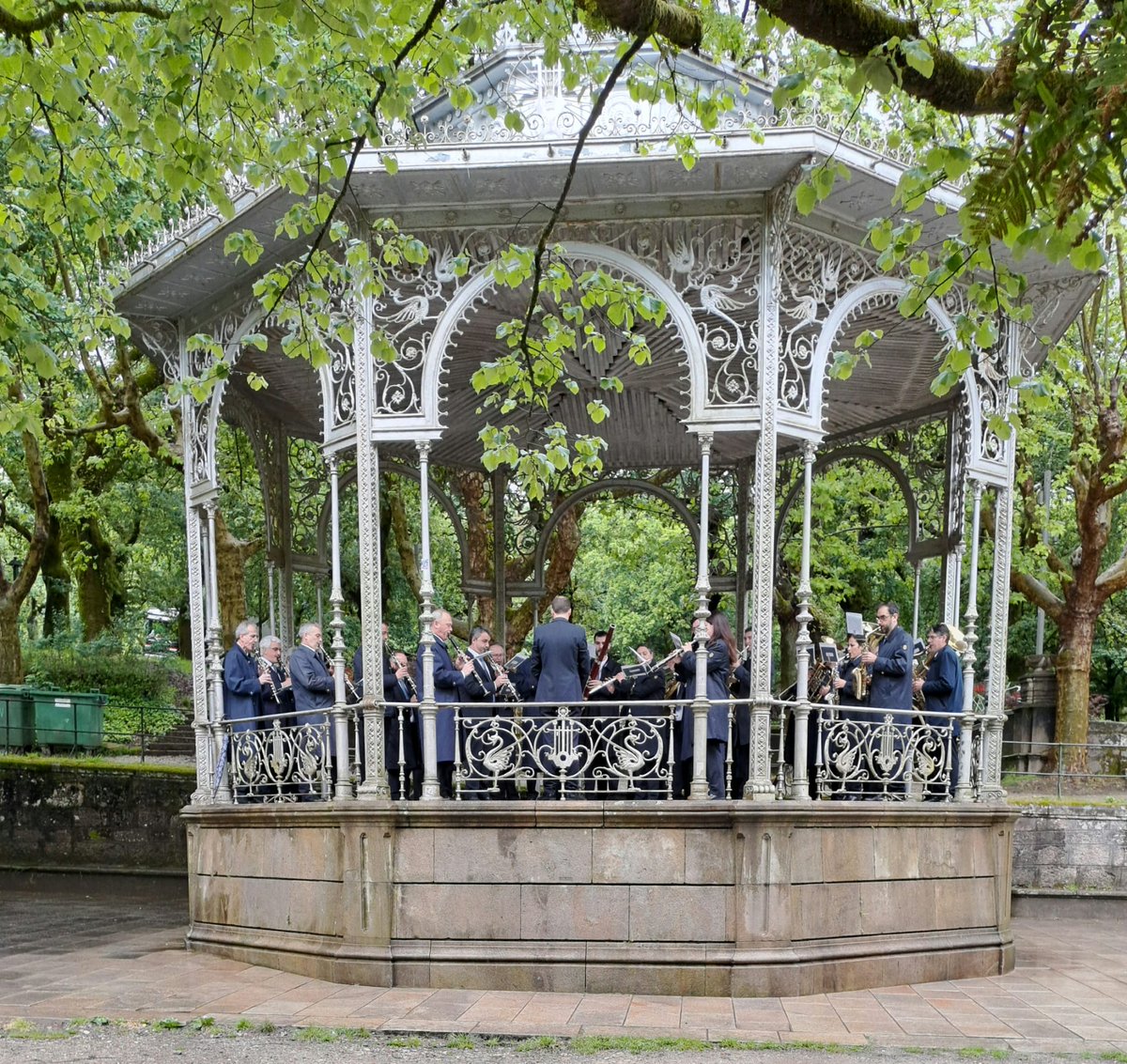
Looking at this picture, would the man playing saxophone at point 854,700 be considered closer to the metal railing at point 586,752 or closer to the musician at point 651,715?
the metal railing at point 586,752

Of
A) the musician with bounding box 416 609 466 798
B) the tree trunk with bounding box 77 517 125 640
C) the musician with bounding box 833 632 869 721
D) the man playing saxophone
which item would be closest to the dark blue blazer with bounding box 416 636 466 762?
the musician with bounding box 416 609 466 798

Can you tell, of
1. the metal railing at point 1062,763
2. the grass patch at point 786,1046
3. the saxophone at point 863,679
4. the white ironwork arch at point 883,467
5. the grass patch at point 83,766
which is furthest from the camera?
the metal railing at point 1062,763

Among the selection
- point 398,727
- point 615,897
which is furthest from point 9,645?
point 615,897

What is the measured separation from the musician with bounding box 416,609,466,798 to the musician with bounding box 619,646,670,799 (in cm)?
148

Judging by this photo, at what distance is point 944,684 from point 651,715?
2768mm

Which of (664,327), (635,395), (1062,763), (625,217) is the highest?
(625,217)

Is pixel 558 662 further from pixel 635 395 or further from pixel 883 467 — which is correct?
pixel 883 467

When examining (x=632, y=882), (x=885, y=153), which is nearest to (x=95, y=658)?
(x=632, y=882)

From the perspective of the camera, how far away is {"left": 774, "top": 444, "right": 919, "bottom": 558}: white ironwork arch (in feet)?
46.5

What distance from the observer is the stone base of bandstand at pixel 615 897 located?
959cm

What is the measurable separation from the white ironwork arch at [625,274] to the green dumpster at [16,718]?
45.1 feet

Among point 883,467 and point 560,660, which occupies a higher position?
point 883,467

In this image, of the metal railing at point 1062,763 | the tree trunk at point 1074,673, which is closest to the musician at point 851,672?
the metal railing at point 1062,763

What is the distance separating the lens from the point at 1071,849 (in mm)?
17188
